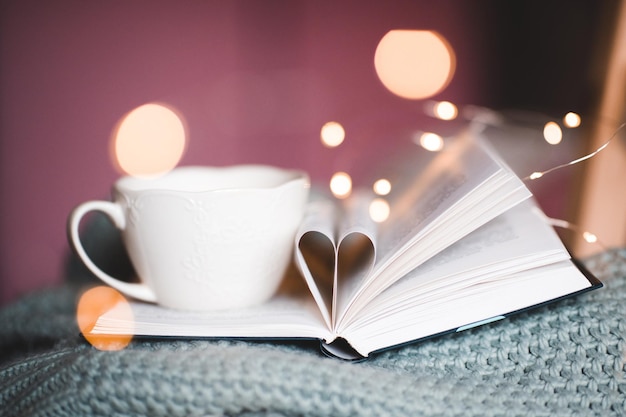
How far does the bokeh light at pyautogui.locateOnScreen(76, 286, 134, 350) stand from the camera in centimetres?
45

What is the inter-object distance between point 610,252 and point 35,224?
1127 millimetres

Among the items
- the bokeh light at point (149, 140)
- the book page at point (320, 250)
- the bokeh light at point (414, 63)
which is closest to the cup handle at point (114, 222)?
the book page at point (320, 250)

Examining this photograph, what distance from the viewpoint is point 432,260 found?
479 mm

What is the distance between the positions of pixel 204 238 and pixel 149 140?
791mm

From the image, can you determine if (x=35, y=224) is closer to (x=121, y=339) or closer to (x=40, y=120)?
(x=40, y=120)

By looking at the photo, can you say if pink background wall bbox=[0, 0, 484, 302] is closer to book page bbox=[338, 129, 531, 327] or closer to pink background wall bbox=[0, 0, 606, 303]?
pink background wall bbox=[0, 0, 606, 303]

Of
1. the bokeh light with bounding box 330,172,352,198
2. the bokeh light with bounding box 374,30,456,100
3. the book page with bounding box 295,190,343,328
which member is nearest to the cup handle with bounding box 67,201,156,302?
the book page with bounding box 295,190,343,328

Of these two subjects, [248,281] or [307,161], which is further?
[307,161]

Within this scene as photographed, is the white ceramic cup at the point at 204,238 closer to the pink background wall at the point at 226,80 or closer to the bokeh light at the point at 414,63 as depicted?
the pink background wall at the point at 226,80

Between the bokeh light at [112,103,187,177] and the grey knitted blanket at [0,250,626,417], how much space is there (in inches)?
28.8

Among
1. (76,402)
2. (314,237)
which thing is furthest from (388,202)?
(76,402)

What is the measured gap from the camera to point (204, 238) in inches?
18.5

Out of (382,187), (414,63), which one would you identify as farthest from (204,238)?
(414,63)

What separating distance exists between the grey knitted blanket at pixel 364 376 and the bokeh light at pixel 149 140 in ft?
2.40
